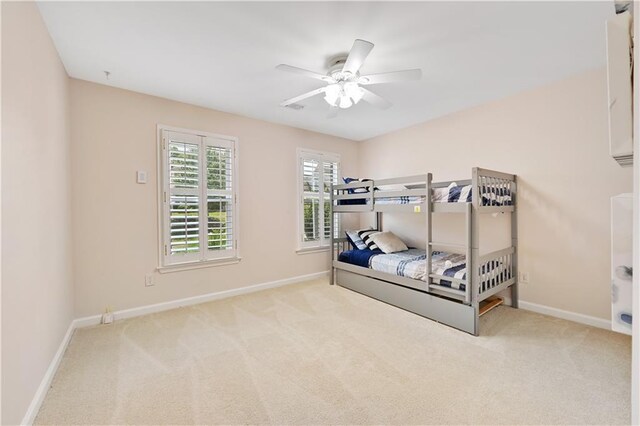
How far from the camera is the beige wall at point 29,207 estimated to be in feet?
4.39

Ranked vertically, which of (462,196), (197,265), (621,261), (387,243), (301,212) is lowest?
(197,265)

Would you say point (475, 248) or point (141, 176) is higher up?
point (141, 176)

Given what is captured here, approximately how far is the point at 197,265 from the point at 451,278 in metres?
2.87

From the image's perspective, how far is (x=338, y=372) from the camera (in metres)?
1.93

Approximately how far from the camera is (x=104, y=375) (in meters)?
1.92

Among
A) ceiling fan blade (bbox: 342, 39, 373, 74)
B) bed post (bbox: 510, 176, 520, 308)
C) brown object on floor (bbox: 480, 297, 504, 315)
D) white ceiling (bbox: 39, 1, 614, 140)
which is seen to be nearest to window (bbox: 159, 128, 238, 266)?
white ceiling (bbox: 39, 1, 614, 140)

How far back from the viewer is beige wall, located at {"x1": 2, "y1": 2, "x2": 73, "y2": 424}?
4.39 feet

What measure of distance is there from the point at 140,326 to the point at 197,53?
8.55ft

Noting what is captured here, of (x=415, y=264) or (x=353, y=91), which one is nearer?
(x=353, y=91)

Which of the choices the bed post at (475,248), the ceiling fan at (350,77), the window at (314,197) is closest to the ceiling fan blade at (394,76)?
the ceiling fan at (350,77)

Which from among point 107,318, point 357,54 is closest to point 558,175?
point 357,54

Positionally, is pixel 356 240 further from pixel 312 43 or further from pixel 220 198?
pixel 312 43

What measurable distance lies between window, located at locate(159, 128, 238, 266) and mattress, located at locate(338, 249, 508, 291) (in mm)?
1728

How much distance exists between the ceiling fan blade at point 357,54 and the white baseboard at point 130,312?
2821 mm
